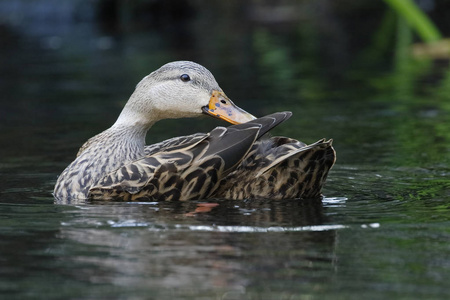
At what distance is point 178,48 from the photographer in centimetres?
1947

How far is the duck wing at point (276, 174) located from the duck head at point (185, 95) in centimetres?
45

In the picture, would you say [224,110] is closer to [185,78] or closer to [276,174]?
[185,78]

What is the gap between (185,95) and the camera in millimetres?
7516

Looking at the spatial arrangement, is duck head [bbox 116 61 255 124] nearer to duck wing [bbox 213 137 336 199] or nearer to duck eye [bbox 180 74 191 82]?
duck eye [bbox 180 74 191 82]

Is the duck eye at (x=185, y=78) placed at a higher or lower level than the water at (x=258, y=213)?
higher

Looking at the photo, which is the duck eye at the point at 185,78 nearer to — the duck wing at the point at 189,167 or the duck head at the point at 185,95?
the duck head at the point at 185,95

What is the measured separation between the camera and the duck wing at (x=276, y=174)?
6914 millimetres

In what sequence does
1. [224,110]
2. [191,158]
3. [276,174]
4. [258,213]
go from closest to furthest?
[258,213], [191,158], [276,174], [224,110]

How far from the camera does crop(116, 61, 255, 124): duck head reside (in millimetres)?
7465

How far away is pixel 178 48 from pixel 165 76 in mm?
12015

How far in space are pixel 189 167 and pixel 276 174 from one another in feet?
2.26

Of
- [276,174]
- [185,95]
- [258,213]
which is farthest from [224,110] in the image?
[258,213]

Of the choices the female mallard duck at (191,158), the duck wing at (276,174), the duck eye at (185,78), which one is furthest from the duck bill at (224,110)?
the duck wing at (276,174)

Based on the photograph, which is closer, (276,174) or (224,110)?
(276,174)
